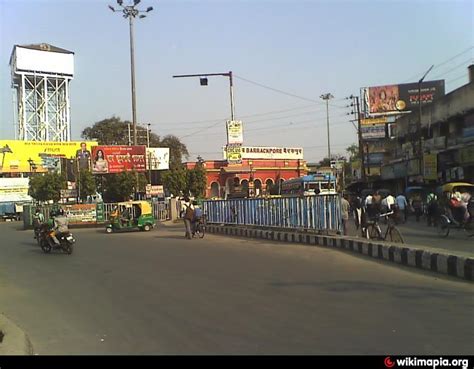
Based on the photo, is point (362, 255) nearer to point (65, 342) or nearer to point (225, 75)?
point (65, 342)

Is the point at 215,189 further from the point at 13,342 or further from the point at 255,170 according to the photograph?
the point at 13,342

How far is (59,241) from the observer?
703 inches

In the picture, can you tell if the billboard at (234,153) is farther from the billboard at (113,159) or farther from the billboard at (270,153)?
the billboard at (270,153)

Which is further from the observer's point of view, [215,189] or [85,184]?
[215,189]

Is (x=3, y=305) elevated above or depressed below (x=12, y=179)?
below

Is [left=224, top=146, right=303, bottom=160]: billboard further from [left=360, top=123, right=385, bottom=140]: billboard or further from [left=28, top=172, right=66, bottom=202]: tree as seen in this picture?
[left=28, top=172, right=66, bottom=202]: tree

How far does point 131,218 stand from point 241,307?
2420 cm

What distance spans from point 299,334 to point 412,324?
1.50 meters

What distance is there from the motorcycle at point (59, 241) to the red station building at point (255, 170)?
47.2 metres

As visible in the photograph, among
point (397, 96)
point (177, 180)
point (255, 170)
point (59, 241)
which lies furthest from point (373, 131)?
point (59, 241)

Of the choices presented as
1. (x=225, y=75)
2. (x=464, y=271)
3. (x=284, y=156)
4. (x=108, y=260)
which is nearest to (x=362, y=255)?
(x=464, y=271)
